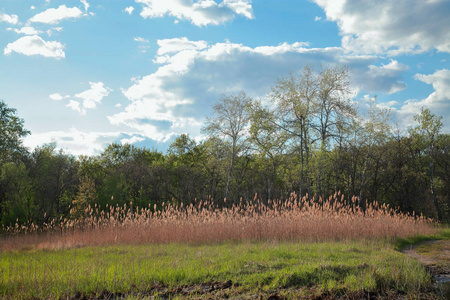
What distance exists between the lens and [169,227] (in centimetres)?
1160

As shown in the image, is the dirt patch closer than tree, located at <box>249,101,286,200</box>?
Yes

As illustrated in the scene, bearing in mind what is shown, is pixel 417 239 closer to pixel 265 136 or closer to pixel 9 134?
pixel 265 136

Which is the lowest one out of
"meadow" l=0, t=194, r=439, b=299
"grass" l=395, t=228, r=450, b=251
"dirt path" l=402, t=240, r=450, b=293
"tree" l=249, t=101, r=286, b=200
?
"grass" l=395, t=228, r=450, b=251

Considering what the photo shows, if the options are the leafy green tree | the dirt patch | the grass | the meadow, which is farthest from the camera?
the leafy green tree

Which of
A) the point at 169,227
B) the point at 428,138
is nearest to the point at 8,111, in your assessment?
the point at 169,227

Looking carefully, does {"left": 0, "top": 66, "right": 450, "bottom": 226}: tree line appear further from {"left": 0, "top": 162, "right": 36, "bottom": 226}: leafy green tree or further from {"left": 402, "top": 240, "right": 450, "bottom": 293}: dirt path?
{"left": 402, "top": 240, "right": 450, "bottom": 293}: dirt path

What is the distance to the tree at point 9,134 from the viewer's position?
25.0m

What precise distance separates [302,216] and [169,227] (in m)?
4.66

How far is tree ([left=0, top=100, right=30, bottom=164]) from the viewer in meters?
25.0

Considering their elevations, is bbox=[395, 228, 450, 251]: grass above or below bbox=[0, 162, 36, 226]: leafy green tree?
below

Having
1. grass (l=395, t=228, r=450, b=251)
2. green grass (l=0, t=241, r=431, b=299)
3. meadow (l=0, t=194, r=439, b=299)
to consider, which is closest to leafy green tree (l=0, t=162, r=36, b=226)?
meadow (l=0, t=194, r=439, b=299)

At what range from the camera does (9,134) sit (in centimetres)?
2656

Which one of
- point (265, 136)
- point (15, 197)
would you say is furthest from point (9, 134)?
point (265, 136)

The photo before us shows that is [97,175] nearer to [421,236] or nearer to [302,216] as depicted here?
[302,216]
